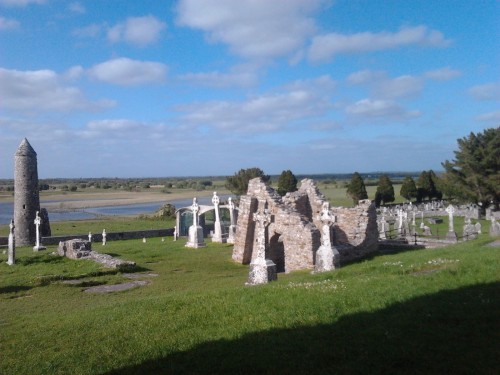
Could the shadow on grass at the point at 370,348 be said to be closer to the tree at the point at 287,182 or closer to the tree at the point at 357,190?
the tree at the point at 357,190

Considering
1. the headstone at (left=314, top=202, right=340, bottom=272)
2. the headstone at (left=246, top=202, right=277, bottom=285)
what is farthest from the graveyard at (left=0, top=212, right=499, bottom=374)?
the headstone at (left=314, top=202, right=340, bottom=272)

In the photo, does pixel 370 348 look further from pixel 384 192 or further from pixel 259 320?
pixel 384 192

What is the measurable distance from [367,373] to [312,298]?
3.19 metres

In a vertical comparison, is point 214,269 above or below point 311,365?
below

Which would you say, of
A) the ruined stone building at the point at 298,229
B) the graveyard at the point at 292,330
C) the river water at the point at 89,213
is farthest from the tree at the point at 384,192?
the graveyard at the point at 292,330

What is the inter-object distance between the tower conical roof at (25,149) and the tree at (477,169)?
40806 mm

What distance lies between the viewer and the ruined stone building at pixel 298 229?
1700 cm

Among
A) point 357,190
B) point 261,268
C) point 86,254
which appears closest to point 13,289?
point 86,254

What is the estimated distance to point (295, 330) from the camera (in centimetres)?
615

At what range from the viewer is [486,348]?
5066 millimetres

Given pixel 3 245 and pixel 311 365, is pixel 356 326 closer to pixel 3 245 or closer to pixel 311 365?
pixel 311 365

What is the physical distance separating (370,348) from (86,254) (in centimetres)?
1742

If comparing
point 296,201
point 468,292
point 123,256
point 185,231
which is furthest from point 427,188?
point 468,292

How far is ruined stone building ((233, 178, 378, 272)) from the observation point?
55.8 ft
